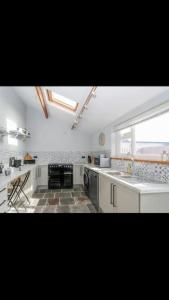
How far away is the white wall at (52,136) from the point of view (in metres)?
5.62

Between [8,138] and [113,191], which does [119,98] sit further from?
[8,138]

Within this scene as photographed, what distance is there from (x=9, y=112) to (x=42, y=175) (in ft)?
6.94

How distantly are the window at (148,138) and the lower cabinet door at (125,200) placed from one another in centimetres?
73

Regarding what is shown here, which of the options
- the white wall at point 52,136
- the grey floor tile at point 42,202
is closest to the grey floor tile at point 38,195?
the grey floor tile at point 42,202

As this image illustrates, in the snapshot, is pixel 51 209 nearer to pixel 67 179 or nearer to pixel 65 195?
pixel 65 195

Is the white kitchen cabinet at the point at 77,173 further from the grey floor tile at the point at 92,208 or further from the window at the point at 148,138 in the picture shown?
the window at the point at 148,138

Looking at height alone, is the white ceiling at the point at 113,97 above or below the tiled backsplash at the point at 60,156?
above

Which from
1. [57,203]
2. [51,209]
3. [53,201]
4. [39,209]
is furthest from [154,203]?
[53,201]

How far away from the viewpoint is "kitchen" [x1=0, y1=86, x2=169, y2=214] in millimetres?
2023

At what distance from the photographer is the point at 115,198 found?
2.22 m

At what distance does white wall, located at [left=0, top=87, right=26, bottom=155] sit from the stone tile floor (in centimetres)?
128
